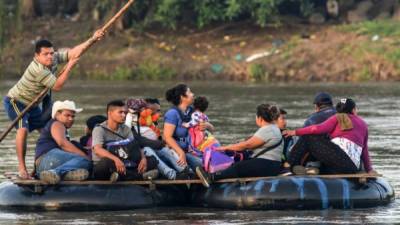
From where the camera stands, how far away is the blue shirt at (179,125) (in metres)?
18.1

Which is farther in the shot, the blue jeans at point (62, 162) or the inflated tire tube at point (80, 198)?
the blue jeans at point (62, 162)

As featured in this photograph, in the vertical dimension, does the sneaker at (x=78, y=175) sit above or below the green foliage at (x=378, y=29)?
below

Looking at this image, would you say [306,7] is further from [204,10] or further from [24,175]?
[24,175]

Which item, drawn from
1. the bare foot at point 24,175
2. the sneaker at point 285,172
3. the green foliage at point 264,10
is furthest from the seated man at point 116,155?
the green foliage at point 264,10

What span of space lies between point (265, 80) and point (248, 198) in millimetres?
29056

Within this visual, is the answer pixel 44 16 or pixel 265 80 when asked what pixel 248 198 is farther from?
pixel 44 16

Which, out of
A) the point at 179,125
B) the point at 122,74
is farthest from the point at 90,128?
the point at 122,74

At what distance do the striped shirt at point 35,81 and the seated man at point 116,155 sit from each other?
3.02 ft

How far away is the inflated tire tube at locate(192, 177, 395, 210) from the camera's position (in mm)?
16938

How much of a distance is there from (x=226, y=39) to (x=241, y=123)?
66.6 ft

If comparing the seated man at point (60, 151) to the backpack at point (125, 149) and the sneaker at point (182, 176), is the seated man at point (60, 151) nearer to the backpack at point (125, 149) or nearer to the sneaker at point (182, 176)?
the backpack at point (125, 149)

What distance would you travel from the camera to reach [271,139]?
1727cm

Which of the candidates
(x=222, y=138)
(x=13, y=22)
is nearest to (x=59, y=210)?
(x=222, y=138)

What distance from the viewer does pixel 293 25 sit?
49.9 m
